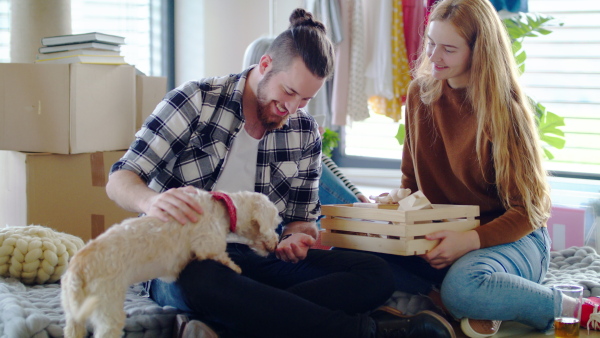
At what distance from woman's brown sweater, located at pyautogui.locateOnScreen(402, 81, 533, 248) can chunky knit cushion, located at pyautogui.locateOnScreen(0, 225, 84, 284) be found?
123 cm

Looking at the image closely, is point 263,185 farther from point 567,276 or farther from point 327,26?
point 327,26

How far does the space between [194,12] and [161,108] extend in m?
2.26

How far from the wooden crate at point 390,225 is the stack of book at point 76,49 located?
121 centimetres

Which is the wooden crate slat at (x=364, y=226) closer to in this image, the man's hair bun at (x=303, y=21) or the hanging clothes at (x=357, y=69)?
the man's hair bun at (x=303, y=21)

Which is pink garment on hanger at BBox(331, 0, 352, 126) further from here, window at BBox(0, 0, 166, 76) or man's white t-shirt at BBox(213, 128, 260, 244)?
man's white t-shirt at BBox(213, 128, 260, 244)

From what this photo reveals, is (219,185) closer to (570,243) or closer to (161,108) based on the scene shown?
(161,108)

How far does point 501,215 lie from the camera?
2037 mm

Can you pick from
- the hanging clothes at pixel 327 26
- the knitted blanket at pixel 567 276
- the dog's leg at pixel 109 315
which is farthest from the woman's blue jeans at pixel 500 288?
the hanging clothes at pixel 327 26

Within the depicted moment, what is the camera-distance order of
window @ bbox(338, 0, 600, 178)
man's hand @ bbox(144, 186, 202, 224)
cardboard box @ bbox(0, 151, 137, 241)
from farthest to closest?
1. window @ bbox(338, 0, 600, 178)
2. cardboard box @ bbox(0, 151, 137, 241)
3. man's hand @ bbox(144, 186, 202, 224)

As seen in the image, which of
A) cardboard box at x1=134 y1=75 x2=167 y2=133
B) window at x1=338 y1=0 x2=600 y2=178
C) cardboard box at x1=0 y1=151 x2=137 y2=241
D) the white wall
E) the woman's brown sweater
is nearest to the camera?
the woman's brown sweater

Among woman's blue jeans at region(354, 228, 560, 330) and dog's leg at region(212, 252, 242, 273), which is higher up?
dog's leg at region(212, 252, 242, 273)

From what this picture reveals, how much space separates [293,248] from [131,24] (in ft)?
8.35

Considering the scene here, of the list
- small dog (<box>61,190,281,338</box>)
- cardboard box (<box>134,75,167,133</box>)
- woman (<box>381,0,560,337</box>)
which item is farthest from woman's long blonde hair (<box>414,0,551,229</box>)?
cardboard box (<box>134,75,167,133</box>)

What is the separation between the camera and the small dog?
4.53 ft
